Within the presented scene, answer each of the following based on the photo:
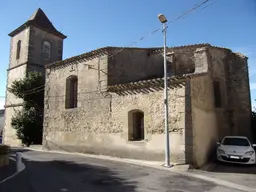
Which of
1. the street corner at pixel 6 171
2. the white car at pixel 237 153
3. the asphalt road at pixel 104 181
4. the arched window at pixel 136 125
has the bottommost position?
the asphalt road at pixel 104 181

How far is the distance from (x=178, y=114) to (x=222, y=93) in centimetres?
692

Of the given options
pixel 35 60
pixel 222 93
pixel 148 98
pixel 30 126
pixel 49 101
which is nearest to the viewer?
pixel 148 98

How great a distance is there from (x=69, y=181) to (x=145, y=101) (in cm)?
587

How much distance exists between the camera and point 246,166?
36.0 feet

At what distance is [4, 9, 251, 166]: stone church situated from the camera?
35.4ft

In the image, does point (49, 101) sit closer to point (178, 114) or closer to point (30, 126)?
point (30, 126)

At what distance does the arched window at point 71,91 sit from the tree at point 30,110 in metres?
5.69

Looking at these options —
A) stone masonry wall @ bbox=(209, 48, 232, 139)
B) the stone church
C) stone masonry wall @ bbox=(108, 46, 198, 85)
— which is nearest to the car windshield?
the stone church

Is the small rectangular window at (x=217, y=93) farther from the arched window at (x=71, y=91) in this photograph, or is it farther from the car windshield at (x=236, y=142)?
the arched window at (x=71, y=91)

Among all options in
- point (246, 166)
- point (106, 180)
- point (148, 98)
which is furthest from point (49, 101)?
point (246, 166)

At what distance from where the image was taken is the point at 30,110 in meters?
20.6

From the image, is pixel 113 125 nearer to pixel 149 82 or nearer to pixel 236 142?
pixel 149 82

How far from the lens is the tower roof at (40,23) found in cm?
2464

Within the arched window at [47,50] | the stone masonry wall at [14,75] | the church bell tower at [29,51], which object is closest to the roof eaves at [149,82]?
the church bell tower at [29,51]
